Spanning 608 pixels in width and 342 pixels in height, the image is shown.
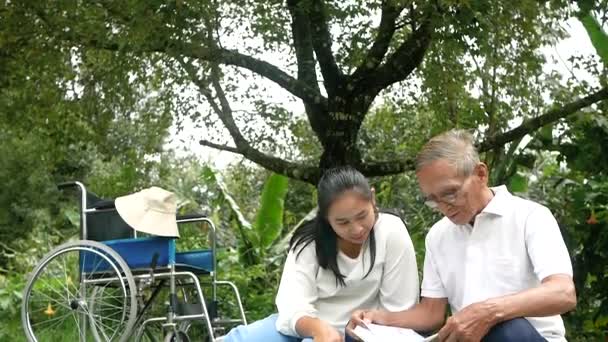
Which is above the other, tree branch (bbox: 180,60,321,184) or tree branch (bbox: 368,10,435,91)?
tree branch (bbox: 368,10,435,91)

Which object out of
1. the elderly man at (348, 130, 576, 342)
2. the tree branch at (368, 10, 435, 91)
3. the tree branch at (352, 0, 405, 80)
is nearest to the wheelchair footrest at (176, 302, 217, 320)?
the elderly man at (348, 130, 576, 342)

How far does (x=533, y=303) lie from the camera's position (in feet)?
8.75

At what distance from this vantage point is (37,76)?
902 centimetres

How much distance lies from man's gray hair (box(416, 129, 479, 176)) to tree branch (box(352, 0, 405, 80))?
498cm

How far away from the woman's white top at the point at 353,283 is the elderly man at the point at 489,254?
0.99 ft

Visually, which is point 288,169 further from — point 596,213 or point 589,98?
point 596,213

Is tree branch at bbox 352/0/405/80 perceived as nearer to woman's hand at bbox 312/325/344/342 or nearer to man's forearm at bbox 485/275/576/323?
woman's hand at bbox 312/325/344/342

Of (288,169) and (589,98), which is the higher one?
(589,98)

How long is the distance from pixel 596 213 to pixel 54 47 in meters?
5.11

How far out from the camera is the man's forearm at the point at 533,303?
2.67 meters

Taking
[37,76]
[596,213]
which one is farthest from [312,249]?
[37,76]

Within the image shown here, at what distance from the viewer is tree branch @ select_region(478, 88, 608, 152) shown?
25.2 feet

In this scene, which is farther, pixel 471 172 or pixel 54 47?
pixel 54 47

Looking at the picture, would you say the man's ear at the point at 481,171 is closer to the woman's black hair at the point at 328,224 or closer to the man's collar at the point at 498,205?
the man's collar at the point at 498,205
